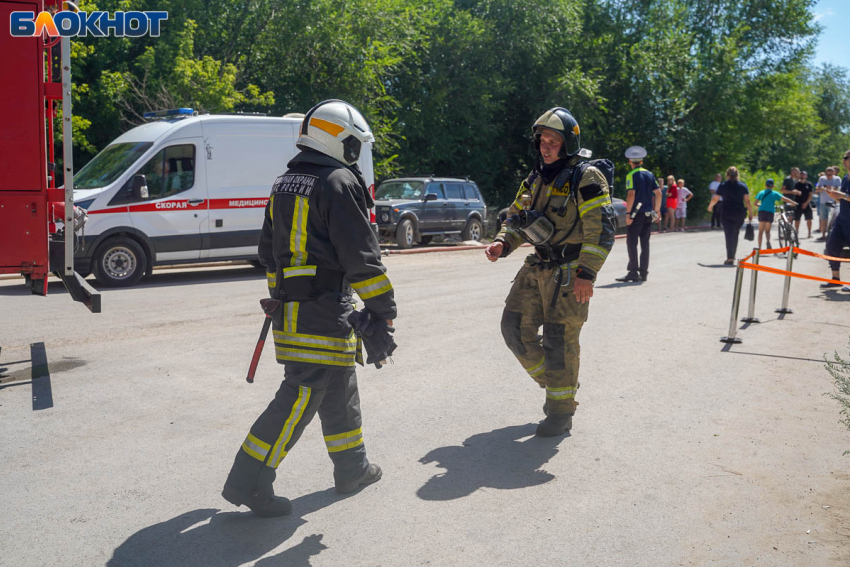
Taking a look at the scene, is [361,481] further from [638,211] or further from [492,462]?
[638,211]

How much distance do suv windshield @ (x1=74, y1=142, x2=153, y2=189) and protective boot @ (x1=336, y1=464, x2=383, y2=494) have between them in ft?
30.5

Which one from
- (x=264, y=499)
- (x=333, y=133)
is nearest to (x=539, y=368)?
(x=264, y=499)

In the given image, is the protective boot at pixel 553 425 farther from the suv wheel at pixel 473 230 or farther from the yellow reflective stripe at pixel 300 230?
the suv wheel at pixel 473 230

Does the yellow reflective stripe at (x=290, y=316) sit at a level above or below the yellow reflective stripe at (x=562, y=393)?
above

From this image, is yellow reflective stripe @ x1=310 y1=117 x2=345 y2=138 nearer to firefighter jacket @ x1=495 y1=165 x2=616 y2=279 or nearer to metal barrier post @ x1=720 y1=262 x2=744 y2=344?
firefighter jacket @ x1=495 y1=165 x2=616 y2=279

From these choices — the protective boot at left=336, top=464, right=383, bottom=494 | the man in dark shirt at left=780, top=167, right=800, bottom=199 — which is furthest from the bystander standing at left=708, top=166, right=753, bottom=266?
the protective boot at left=336, top=464, right=383, bottom=494

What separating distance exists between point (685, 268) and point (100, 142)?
14.2 m

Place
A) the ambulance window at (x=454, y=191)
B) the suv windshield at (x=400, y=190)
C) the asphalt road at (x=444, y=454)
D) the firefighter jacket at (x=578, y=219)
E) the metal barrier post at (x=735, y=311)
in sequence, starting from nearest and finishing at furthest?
the asphalt road at (x=444, y=454)
the firefighter jacket at (x=578, y=219)
the metal barrier post at (x=735, y=311)
the suv windshield at (x=400, y=190)
the ambulance window at (x=454, y=191)

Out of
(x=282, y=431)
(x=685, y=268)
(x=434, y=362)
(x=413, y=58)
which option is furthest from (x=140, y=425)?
(x=413, y=58)

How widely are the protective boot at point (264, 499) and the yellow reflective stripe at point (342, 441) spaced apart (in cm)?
32

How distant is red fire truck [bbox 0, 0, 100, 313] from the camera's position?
6648 mm

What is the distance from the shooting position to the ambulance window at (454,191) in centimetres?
2045

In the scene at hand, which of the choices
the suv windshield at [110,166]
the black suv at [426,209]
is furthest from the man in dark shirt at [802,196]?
the suv windshield at [110,166]

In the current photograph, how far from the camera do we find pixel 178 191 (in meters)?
12.5
